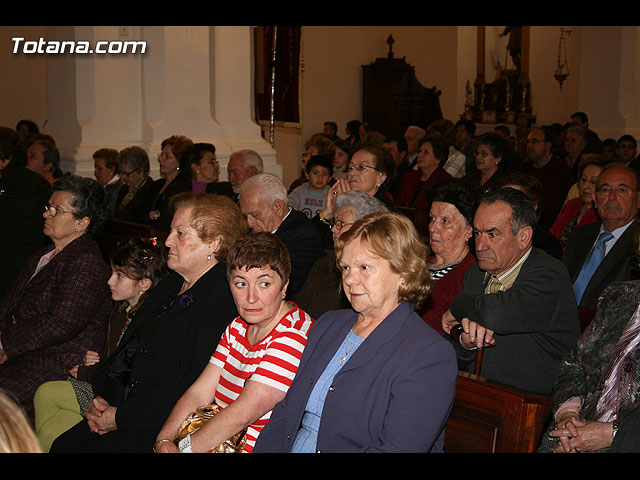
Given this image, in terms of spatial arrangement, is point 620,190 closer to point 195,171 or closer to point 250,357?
point 250,357

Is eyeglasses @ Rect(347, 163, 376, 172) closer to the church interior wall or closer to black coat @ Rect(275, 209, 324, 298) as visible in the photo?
black coat @ Rect(275, 209, 324, 298)

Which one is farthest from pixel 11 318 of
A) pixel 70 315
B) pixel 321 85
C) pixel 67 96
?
pixel 321 85

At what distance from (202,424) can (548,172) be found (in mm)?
5529

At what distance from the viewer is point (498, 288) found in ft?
10.8

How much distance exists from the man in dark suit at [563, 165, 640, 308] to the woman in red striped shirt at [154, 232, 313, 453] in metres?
2.02

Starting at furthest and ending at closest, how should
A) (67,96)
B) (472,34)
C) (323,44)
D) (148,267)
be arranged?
(472,34) < (323,44) < (67,96) < (148,267)

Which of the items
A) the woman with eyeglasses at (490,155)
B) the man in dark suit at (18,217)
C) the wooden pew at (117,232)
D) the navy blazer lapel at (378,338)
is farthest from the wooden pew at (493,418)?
the woman with eyeglasses at (490,155)

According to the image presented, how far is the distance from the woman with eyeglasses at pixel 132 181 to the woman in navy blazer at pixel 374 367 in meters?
4.29

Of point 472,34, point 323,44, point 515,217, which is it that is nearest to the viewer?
point 515,217

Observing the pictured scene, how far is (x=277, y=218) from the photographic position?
4.64 m

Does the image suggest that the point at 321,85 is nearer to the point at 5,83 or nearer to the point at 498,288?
the point at 5,83

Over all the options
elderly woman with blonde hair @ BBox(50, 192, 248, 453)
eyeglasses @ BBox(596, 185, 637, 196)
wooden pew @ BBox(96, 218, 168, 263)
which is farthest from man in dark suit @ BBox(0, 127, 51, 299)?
eyeglasses @ BBox(596, 185, 637, 196)

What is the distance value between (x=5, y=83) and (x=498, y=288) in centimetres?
1059

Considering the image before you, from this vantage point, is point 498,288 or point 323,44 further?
point 323,44
